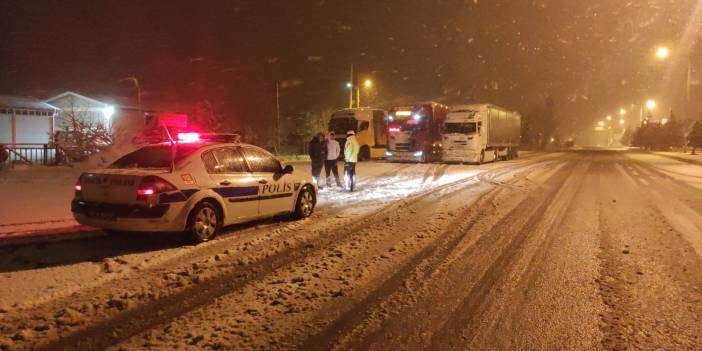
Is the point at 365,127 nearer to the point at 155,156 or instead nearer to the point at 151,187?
the point at 155,156

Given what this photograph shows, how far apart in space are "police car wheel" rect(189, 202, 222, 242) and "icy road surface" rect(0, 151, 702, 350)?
0.23 meters

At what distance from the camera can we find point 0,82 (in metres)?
50.2

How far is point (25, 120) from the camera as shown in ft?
94.2

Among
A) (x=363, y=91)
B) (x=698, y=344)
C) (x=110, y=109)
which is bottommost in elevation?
(x=698, y=344)

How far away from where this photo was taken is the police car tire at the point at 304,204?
964 cm

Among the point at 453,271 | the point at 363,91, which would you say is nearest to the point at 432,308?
the point at 453,271

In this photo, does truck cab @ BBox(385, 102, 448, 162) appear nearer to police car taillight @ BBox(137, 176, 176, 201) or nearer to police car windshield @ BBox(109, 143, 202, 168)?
police car windshield @ BBox(109, 143, 202, 168)

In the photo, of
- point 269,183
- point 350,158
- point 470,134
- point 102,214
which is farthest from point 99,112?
point 102,214

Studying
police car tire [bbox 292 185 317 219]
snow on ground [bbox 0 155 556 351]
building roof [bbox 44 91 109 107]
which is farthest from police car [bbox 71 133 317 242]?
building roof [bbox 44 91 109 107]

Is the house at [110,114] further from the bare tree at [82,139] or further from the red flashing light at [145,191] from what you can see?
the red flashing light at [145,191]

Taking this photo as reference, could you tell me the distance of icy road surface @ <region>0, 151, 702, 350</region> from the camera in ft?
13.6

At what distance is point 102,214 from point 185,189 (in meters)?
1.14

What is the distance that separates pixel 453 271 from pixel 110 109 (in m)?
A: 32.1

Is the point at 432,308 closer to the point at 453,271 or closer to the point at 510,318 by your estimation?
the point at 510,318
